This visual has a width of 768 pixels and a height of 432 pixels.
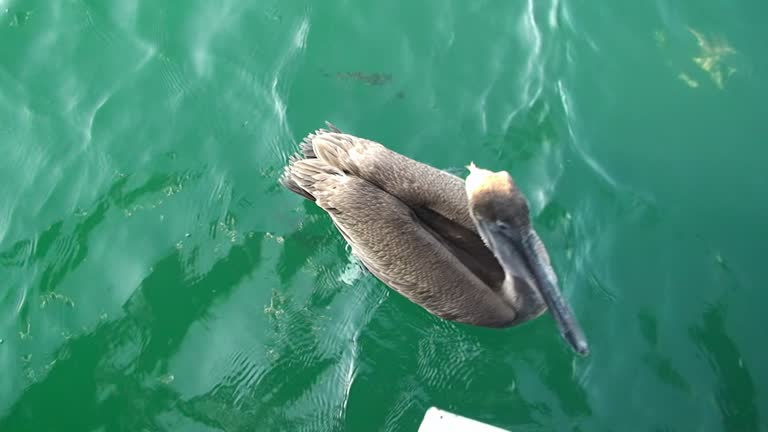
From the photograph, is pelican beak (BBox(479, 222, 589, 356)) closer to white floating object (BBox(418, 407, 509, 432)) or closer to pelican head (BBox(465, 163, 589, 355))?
pelican head (BBox(465, 163, 589, 355))

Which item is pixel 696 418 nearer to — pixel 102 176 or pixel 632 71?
pixel 632 71

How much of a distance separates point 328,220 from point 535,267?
5.86 ft

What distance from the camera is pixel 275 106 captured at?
5719mm

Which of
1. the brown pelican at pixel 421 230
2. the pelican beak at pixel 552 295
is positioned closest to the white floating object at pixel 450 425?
the pelican beak at pixel 552 295

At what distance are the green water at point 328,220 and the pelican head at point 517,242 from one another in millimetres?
953

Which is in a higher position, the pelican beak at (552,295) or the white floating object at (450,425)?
the pelican beak at (552,295)

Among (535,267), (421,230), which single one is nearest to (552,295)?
(535,267)

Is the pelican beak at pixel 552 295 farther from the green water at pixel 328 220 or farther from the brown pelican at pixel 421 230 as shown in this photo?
the green water at pixel 328 220

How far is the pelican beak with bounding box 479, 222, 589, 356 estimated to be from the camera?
396 cm

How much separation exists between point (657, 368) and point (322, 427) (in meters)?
2.23

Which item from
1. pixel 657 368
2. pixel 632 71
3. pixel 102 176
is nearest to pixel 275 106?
pixel 102 176

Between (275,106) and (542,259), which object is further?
(275,106)

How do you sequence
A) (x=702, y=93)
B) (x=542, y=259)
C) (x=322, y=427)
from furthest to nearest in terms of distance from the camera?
1. (x=702, y=93)
2. (x=322, y=427)
3. (x=542, y=259)

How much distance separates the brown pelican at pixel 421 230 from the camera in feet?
14.5
